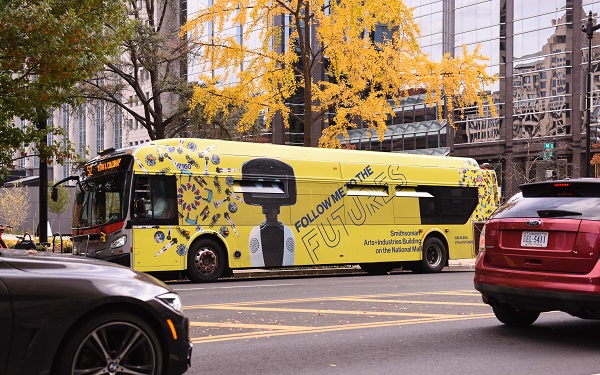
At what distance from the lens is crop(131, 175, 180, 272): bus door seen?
54.4ft

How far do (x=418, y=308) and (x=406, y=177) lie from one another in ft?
35.6

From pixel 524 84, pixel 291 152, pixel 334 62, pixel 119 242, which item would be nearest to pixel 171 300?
pixel 119 242

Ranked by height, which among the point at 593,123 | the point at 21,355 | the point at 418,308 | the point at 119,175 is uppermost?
the point at 593,123

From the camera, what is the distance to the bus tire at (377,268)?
22.1 metres

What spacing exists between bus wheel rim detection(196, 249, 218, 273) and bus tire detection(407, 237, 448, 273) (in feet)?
22.6

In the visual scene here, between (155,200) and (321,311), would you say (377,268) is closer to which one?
(155,200)

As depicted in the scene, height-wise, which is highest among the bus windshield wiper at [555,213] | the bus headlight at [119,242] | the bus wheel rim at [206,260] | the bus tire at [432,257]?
the bus windshield wiper at [555,213]

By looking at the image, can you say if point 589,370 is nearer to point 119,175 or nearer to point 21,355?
point 21,355

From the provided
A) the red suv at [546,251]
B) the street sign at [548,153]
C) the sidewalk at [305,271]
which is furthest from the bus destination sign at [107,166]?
the street sign at [548,153]

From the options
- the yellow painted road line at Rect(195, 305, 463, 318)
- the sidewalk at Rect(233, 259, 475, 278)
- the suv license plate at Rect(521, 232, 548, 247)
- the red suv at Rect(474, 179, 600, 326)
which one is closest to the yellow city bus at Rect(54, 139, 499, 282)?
the sidewalk at Rect(233, 259, 475, 278)

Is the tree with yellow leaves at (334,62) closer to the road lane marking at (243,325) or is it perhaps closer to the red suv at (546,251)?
the road lane marking at (243,325)

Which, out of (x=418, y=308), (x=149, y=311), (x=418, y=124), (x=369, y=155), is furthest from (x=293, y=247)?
(x=418, y=124)

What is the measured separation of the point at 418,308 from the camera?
1119 centimetres

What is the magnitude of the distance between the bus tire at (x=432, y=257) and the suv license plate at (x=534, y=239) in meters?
13.7
